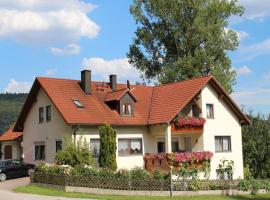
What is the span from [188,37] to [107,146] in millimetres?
22497

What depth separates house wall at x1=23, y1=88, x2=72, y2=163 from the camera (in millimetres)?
35128

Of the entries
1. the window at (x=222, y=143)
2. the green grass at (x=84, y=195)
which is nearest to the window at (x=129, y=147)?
the window at (x=222, y=143)

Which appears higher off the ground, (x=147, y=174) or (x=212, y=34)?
(x=212, y=34)

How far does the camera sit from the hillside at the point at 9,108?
368 ft

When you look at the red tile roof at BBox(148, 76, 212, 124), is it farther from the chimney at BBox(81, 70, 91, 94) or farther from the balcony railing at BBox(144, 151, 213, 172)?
the chimney at BBox(81, 70, 91, 94)

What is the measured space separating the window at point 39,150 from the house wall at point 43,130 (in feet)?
1.03

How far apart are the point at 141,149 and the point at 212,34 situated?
60.3 feet

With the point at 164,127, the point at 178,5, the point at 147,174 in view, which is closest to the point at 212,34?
the point at 178,5

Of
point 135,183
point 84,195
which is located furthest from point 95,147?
point 84,195

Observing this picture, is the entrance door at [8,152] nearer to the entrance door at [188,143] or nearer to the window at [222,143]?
the entrance door at [188,143]

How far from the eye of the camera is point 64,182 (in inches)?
1061

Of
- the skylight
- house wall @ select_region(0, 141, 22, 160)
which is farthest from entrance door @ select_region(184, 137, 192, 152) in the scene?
house wall @ select_region(0, 141, 22, 160)

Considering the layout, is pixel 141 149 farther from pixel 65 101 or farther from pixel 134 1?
pixel 134 1

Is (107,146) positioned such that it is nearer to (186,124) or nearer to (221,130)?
(186,124)
